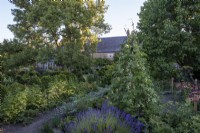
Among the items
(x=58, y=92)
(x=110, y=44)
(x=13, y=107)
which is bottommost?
(x=13, y=107)

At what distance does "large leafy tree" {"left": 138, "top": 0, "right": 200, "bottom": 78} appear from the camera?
415 inches

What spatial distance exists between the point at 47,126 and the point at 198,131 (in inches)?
125

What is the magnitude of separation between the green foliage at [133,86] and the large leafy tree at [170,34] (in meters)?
5.25

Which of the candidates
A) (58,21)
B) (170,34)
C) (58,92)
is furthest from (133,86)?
(58,21)

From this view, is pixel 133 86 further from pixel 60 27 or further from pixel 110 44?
pixel 110 44

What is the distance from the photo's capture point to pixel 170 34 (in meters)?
10.5

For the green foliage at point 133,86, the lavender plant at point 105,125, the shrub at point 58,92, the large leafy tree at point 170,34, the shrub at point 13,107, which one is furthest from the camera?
the large leafy tree at point 170,34

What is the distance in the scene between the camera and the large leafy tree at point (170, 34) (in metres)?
10.5

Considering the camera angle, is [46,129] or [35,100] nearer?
[46,129]

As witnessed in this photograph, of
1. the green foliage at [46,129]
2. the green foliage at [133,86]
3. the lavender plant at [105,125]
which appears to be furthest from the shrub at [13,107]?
the lavender plant at [105,125]

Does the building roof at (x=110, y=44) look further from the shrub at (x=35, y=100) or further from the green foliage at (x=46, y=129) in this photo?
the green foliage at (x=46, y=129)

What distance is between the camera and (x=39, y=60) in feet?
63.0

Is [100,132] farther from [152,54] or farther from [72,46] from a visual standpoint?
[72,46]

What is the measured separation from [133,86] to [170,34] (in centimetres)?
593
